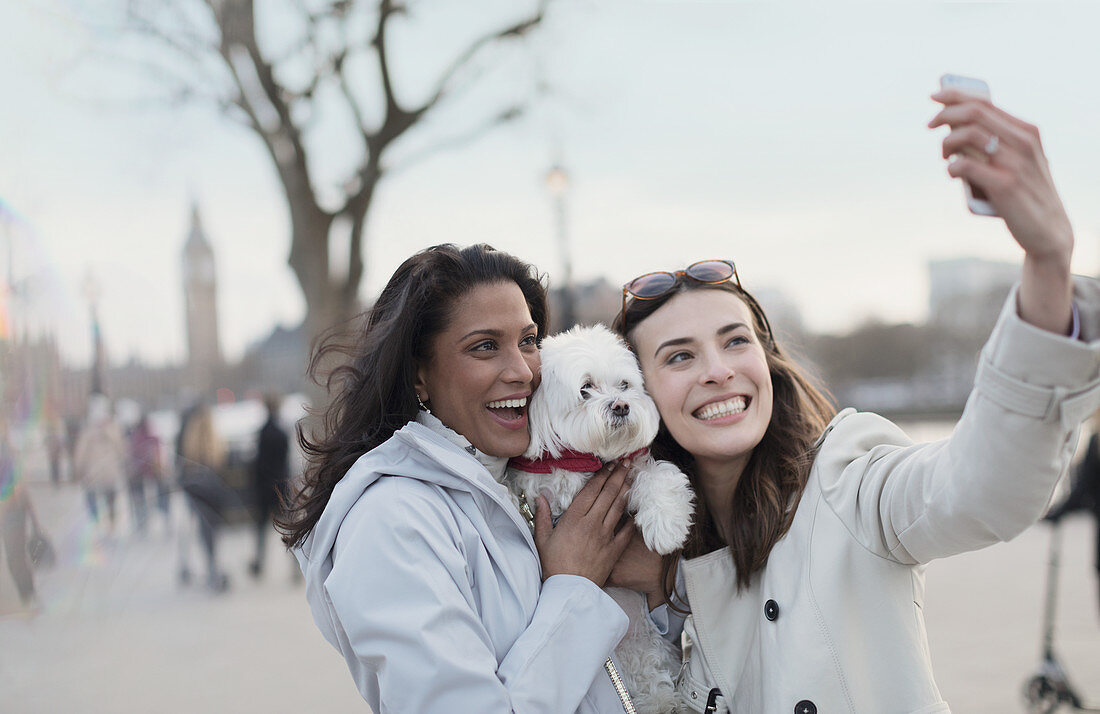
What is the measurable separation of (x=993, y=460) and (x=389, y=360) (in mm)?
1533

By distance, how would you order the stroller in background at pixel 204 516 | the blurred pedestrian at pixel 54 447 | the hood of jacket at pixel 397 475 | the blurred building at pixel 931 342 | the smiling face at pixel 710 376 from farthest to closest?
the blurred building at pixel 931 342, the stroller in background at pixel 204 516, the blurred pedestrian at pixel 54 447, the smiling face at pixel 710 376, the hood of jacket at pixel 397 475

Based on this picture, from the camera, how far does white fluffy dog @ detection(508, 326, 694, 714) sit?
2.42 m

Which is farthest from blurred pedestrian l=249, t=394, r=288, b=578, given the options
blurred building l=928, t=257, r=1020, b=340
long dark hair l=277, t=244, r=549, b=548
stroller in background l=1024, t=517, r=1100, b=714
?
blurred building l=928, t=257, r=1020, b=340

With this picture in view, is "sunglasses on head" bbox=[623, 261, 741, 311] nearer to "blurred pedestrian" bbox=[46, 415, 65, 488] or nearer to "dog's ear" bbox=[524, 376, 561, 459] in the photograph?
"dog's ear" bbox=[524, 376, 561, 459]

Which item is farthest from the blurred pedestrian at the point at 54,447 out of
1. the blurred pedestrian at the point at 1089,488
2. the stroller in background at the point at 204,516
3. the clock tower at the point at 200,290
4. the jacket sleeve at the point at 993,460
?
the clock tower at the point at 200,290

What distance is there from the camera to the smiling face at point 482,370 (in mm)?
2281

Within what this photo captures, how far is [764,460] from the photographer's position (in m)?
2.42

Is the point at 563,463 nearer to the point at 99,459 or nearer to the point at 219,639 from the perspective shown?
the point at 219,639

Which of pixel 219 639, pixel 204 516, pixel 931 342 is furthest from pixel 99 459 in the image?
pixel 931 342

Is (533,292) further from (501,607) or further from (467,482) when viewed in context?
(501,607)

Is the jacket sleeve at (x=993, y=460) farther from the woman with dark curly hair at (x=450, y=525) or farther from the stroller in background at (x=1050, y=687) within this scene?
the stroller in background at (x=1050, y=687)

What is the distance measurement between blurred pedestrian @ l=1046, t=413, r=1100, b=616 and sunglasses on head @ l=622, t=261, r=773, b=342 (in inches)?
164

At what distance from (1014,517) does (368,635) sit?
4.54ft

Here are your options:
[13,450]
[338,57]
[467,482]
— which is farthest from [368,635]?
[338,57]
